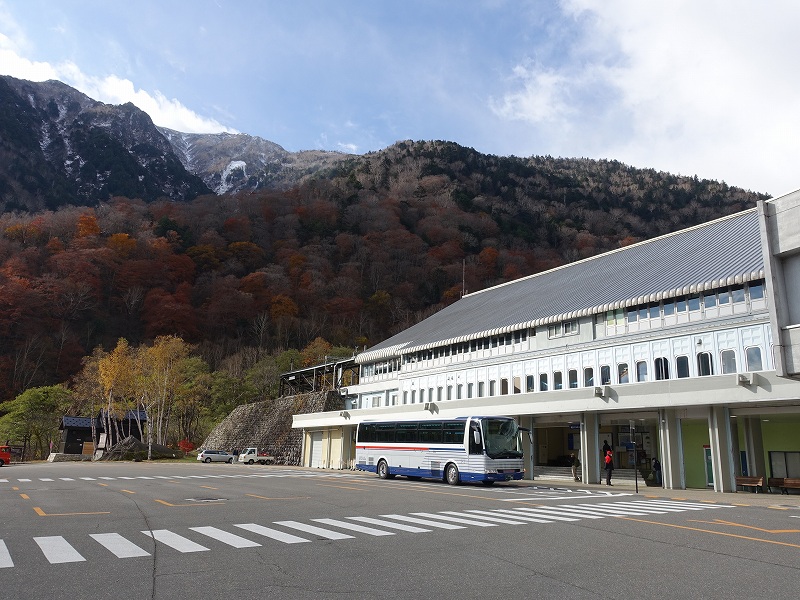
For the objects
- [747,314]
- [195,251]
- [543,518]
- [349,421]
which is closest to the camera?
[543,518]

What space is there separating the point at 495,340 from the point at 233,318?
63.7 meters

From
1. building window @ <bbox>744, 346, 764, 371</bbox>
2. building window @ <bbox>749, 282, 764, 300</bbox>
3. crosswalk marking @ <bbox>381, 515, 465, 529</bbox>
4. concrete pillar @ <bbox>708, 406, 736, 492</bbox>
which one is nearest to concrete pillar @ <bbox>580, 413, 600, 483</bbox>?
concrete pillar @ <bbox>708, 406, 736, 492</bbox>

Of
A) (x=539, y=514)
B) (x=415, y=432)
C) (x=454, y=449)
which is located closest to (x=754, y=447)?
(x=454, y=449)

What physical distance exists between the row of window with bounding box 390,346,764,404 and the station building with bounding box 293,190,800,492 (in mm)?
71

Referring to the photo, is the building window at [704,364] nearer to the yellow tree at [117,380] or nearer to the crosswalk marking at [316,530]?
the crosswalk marking at [316,530]

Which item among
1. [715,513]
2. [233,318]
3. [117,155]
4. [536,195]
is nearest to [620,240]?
[536,195]

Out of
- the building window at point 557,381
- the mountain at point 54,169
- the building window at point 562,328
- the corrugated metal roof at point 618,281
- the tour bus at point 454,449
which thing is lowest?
the tour bus at point 454,449

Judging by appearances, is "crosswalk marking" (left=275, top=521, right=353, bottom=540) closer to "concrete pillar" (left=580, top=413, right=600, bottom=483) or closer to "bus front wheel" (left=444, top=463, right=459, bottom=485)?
"bus front wheel" (left=444, top=463, right=459, bottom=485)

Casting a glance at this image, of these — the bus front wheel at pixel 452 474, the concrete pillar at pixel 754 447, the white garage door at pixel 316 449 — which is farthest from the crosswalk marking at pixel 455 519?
the white garage door at pixel 316 449

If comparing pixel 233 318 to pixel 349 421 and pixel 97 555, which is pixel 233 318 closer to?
pixel 349 421

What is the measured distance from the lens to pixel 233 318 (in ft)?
318

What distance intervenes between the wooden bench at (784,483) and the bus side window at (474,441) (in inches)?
504

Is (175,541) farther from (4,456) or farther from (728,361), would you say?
(4,456)

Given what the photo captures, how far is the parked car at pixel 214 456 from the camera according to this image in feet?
196
